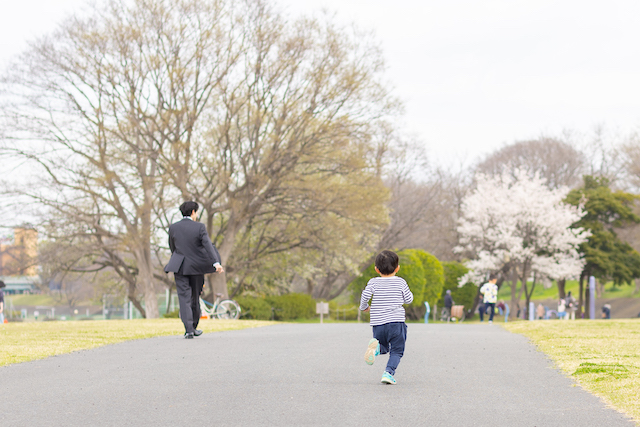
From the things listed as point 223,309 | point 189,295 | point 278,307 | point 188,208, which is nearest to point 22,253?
point 223,309

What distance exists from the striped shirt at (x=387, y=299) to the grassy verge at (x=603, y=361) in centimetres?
182

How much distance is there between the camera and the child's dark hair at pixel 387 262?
23.6 ft

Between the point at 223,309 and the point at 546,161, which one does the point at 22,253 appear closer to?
the point at 223,309

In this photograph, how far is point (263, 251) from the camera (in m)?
35.4

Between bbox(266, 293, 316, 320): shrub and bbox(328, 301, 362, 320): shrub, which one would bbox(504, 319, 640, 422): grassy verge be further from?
bbox(328, 301, 362, 320): shrub

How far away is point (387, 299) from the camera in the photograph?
23.7 feet

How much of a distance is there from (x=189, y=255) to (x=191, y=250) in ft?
0.26

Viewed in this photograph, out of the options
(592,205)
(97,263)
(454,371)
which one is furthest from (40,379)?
(592,205)

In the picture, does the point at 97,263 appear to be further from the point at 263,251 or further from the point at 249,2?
the point at 249,2

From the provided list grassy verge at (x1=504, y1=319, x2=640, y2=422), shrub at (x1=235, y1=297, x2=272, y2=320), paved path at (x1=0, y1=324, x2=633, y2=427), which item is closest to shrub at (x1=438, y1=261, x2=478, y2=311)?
shrub at (x1=235, y1=297, x2=272, y2=320)

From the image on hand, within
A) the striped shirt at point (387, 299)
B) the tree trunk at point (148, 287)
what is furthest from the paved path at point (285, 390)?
the tree trunk at point (148, 287)

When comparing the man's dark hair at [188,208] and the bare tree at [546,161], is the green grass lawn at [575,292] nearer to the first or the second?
the bare tree at [546,161]

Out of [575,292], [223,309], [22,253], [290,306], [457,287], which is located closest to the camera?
[223,309]

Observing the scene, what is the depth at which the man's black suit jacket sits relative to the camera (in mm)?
11172
